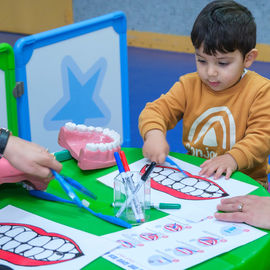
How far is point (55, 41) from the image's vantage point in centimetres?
203

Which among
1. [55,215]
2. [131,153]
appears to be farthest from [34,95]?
[55,215]

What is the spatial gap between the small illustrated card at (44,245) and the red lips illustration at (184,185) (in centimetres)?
29

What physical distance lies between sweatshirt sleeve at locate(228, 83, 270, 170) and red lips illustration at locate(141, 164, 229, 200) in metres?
0.16

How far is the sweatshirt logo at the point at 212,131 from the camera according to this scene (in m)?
1.47

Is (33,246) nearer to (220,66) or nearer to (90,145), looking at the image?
(90,145)

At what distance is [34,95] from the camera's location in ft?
6.61

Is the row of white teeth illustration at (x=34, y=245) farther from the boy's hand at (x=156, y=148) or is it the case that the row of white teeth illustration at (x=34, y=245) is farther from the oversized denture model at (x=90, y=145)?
the boy's hand at (x=156, y=148)

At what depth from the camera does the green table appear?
2.66 ft

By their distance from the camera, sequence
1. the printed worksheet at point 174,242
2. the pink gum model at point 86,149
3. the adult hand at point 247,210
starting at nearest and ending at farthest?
the printed worksheet at point 174,242 → the adult hand at point 247,210 → the pink gum model at point 86,149

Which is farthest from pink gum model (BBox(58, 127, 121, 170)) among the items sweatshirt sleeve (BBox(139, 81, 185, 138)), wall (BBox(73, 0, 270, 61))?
wall (BBox(73, 0, 270, 61))

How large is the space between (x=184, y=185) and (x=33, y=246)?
0.44 metres

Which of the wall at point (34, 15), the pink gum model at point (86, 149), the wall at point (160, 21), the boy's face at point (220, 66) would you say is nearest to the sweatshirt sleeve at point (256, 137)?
the boy's face at point (220, 66)

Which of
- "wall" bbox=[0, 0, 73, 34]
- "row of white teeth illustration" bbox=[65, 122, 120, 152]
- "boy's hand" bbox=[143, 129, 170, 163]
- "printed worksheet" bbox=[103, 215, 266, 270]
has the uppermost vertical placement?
"wall" bbox=[0, 0, 73, 34]

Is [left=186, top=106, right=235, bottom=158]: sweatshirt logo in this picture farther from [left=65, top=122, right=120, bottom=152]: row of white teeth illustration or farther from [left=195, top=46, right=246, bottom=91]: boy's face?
[left=65, top=122, right=120, bottom=152]: row of white teeth illustration
